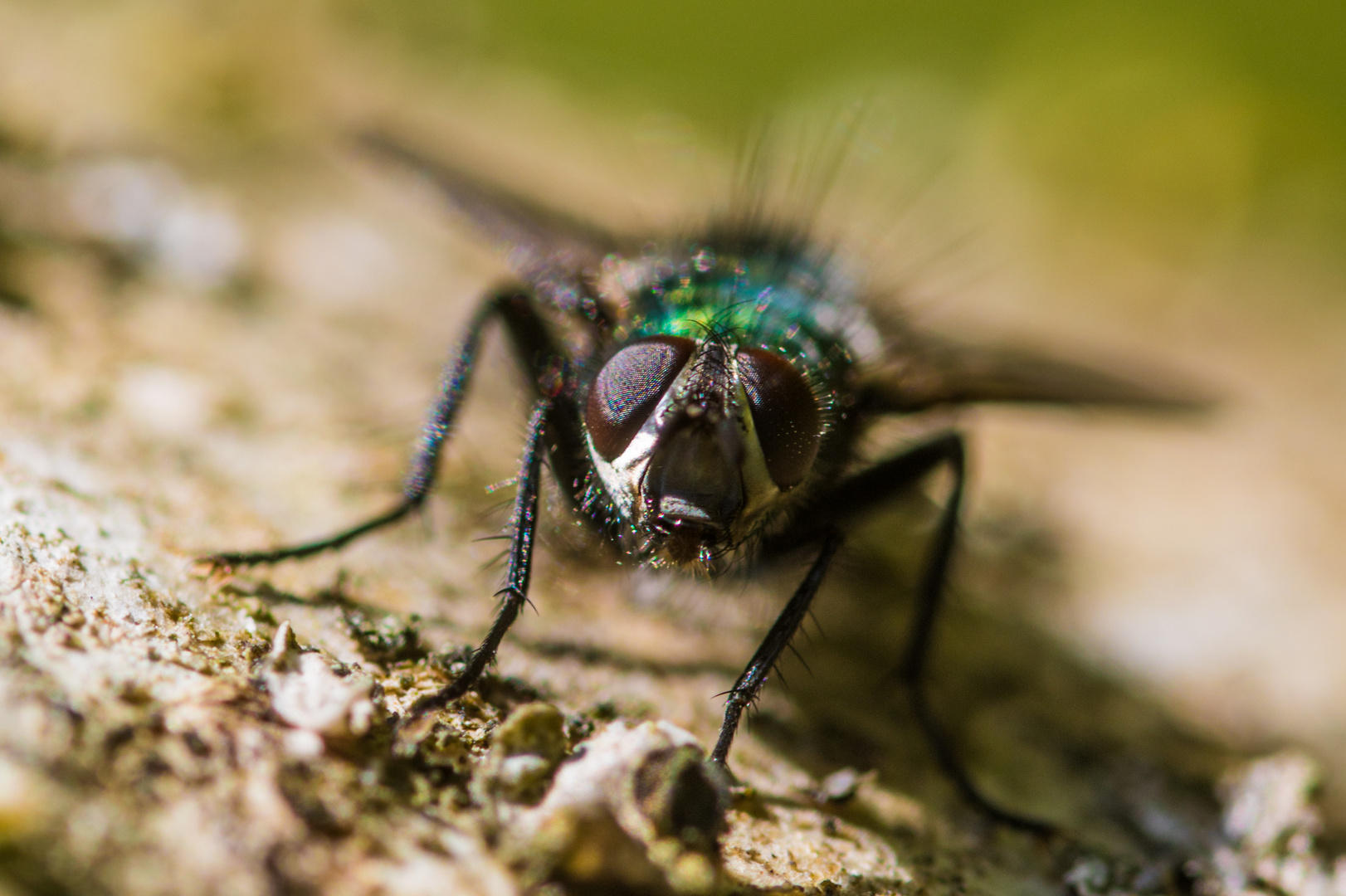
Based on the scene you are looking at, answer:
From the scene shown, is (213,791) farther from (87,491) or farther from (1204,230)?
(1204,230)

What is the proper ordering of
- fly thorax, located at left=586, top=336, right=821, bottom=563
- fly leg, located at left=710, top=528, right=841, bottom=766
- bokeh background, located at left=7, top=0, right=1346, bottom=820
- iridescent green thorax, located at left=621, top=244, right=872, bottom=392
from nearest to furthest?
1. fly thorax, located at left=586, top=336, right=821, bottom=563
2. fly leg, located at left=710, top=528, right=841, bottom=766
3. iridescent green thorax, located at left=621, top=244, right=872, bottom=392
4. bokeh background, located at left=7, top=0, right=1346, bottom=820

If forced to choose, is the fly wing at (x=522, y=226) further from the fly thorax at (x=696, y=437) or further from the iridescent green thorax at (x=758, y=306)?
the fly thorax at (x=696, y=437)

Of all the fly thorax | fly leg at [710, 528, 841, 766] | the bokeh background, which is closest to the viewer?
the fly thorax

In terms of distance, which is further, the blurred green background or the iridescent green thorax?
the blurred green background

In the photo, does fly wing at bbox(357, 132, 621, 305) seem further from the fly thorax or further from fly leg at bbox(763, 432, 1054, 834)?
fly leg at bbox(763, 432, 1054, 834)

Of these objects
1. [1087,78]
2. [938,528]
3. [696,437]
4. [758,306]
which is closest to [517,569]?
[696,437]

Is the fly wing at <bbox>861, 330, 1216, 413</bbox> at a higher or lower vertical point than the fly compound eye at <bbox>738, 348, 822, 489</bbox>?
higher

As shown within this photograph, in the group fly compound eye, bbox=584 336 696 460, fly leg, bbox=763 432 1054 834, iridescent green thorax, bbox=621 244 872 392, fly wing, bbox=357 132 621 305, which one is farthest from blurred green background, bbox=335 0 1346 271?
fly compound eye, bbox=584 336 696 460

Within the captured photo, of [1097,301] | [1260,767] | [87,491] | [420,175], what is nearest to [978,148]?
[1097,301]
